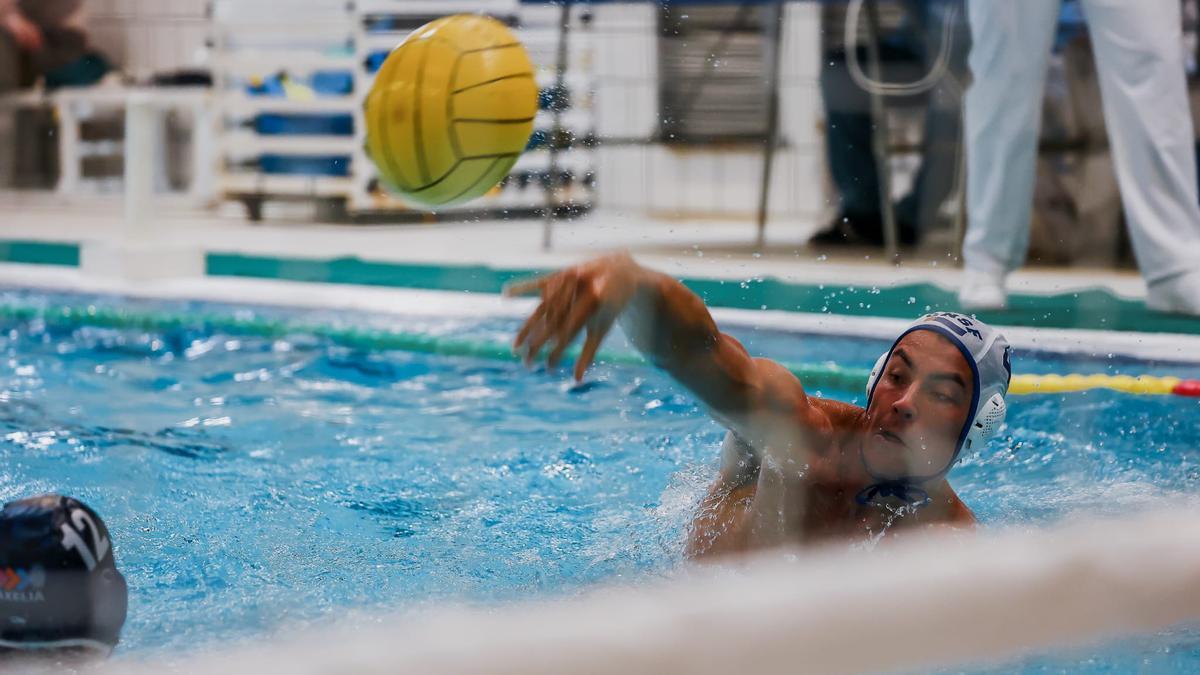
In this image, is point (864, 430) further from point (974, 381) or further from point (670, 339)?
point (670, 339)

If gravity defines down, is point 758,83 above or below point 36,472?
above

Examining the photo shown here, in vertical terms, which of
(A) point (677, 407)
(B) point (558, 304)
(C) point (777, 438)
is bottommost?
(A) point (677, 407)

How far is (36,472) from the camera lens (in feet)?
7.58

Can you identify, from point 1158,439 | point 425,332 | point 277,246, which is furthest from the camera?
point 277,246

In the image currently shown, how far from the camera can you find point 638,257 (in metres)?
4.80

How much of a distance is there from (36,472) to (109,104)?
19.4 feet

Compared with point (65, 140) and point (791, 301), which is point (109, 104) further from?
point (791, 301)

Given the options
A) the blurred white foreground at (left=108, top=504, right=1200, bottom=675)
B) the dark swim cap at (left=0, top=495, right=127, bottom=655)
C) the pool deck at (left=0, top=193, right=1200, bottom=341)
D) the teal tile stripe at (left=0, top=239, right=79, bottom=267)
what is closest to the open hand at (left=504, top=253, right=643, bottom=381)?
the dark swim cap at (left=0, top=495, right=127, bottom=655)

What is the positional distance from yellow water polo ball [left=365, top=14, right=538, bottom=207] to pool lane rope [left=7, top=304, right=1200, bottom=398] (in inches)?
49.4

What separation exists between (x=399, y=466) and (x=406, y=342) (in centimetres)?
109

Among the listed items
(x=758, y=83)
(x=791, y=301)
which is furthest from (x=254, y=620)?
(x=758, y=83)

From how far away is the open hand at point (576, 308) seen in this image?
123cm

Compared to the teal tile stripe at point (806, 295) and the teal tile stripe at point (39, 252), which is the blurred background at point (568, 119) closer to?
the teal tile stripe at point (39, 252)

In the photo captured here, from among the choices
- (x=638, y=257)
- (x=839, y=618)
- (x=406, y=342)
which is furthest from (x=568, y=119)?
(x=839, y=618)
